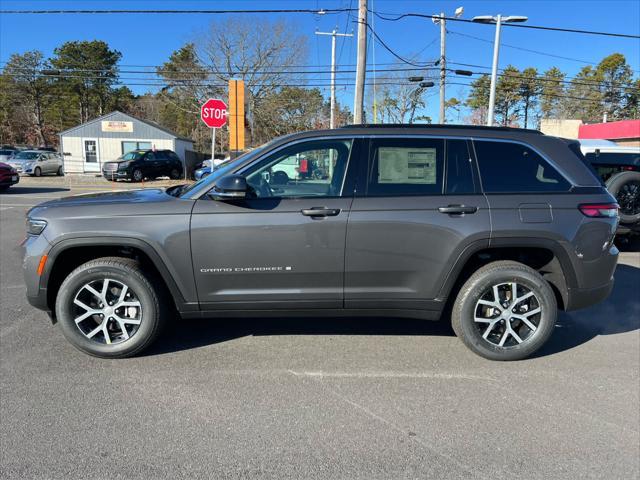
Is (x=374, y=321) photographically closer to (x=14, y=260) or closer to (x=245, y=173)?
(x=245, y=173)

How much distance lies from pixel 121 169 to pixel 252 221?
25065mm

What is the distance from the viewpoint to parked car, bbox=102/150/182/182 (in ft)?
84.0

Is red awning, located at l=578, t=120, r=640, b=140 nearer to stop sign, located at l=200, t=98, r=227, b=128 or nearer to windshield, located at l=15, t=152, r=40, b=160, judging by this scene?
stop sign, located at l=200, t=98, r=227, b=128

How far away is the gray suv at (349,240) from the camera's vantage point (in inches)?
133

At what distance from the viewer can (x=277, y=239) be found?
3.36 metres

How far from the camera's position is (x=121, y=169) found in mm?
25484

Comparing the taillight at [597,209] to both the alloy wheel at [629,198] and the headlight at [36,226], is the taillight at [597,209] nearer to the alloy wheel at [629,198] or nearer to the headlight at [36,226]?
the headlight at [36,226]

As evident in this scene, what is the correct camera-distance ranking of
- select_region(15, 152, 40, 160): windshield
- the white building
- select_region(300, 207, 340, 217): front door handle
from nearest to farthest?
1. select_region(300, 207, 340, 217): front door handle
2. select_region(15, 152, 40, 160): windshield
3. the white building

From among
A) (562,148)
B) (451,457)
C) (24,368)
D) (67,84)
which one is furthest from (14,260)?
(67,84)

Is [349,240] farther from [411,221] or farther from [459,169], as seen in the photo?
[459,169]

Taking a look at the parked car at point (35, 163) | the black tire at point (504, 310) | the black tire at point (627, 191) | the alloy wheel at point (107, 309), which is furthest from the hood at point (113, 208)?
the parked car at point (35, 163)

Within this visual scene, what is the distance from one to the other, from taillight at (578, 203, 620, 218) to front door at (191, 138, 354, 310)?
1.90 m

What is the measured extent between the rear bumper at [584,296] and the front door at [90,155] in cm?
3392

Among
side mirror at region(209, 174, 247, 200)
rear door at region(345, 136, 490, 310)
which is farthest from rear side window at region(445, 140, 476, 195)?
side mirror at region(209, 174, 247, 200)
